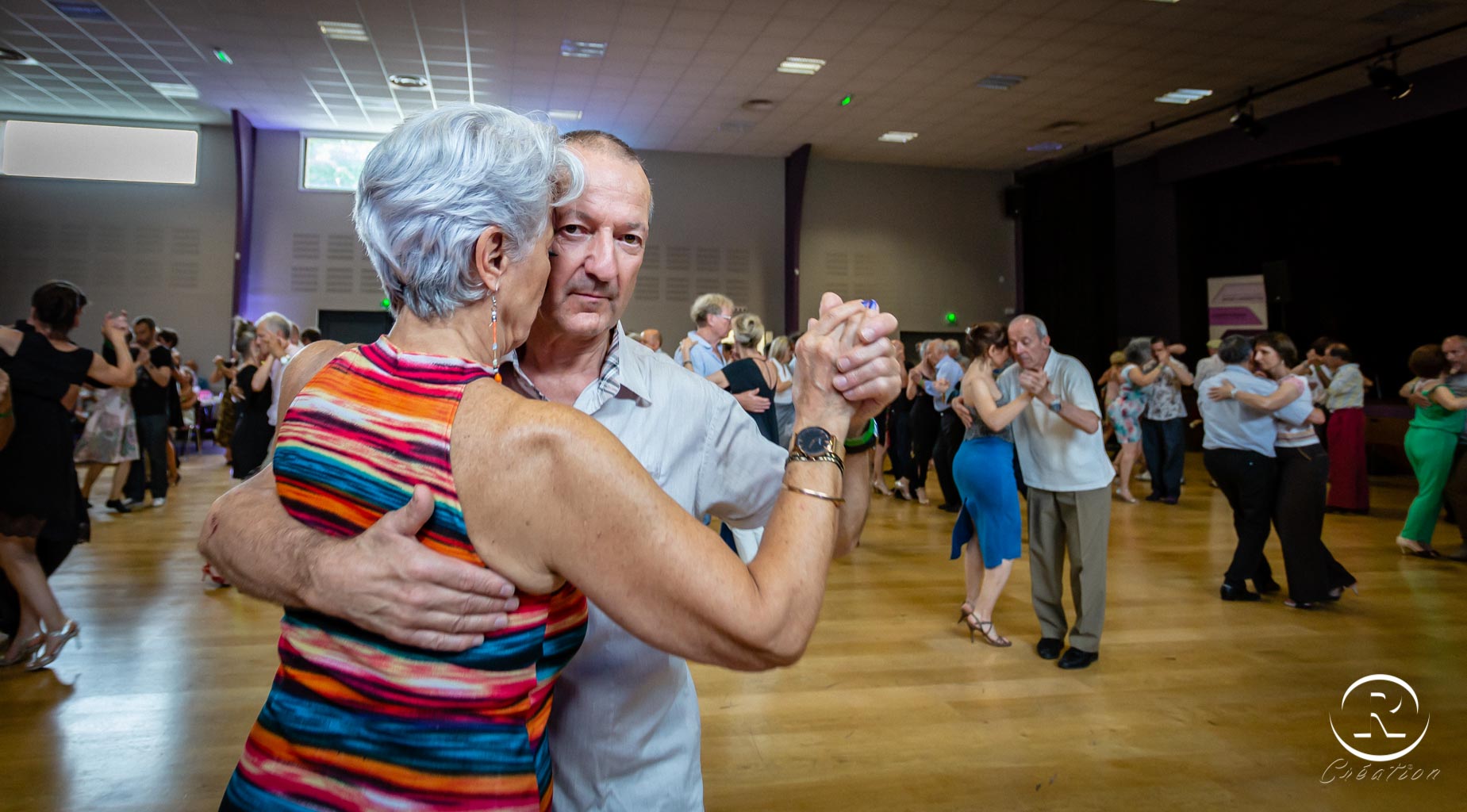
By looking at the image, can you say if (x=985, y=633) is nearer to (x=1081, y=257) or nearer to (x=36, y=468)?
(x=36, y=468)

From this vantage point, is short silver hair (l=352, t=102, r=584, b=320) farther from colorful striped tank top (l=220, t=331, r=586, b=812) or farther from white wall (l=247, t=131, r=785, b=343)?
white wall (l=247, t=131, r=785, b=343)

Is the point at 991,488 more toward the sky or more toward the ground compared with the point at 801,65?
more toward the ground

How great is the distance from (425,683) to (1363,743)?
3.48 meters

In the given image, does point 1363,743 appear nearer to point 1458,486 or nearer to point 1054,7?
point 1458,486

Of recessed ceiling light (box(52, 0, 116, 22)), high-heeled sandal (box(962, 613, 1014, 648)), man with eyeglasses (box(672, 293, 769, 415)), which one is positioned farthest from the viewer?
recessed ceiling light (box(52, 0, 116, 22))

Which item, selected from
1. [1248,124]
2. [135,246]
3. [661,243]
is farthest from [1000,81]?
[135,246]

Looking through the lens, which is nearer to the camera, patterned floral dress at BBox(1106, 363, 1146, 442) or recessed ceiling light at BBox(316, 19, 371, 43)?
patterned floral dress at BBox(1106, 363, 1146, 442)

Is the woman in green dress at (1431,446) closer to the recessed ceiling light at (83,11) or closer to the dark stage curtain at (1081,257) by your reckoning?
the dark stage curtain at (1081,257)

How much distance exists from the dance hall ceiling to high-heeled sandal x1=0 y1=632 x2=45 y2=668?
6212 mm

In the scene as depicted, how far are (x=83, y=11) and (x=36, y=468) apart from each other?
7.40 m

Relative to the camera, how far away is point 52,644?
3.75 m

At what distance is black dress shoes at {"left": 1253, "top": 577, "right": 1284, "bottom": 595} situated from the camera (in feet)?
16.8

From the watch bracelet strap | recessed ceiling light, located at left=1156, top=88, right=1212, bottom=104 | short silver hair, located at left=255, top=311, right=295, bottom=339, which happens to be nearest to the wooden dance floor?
short silver hair, located at left=255, top=311, right=295, bottom=339

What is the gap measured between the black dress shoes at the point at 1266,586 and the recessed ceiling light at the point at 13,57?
13186mm
